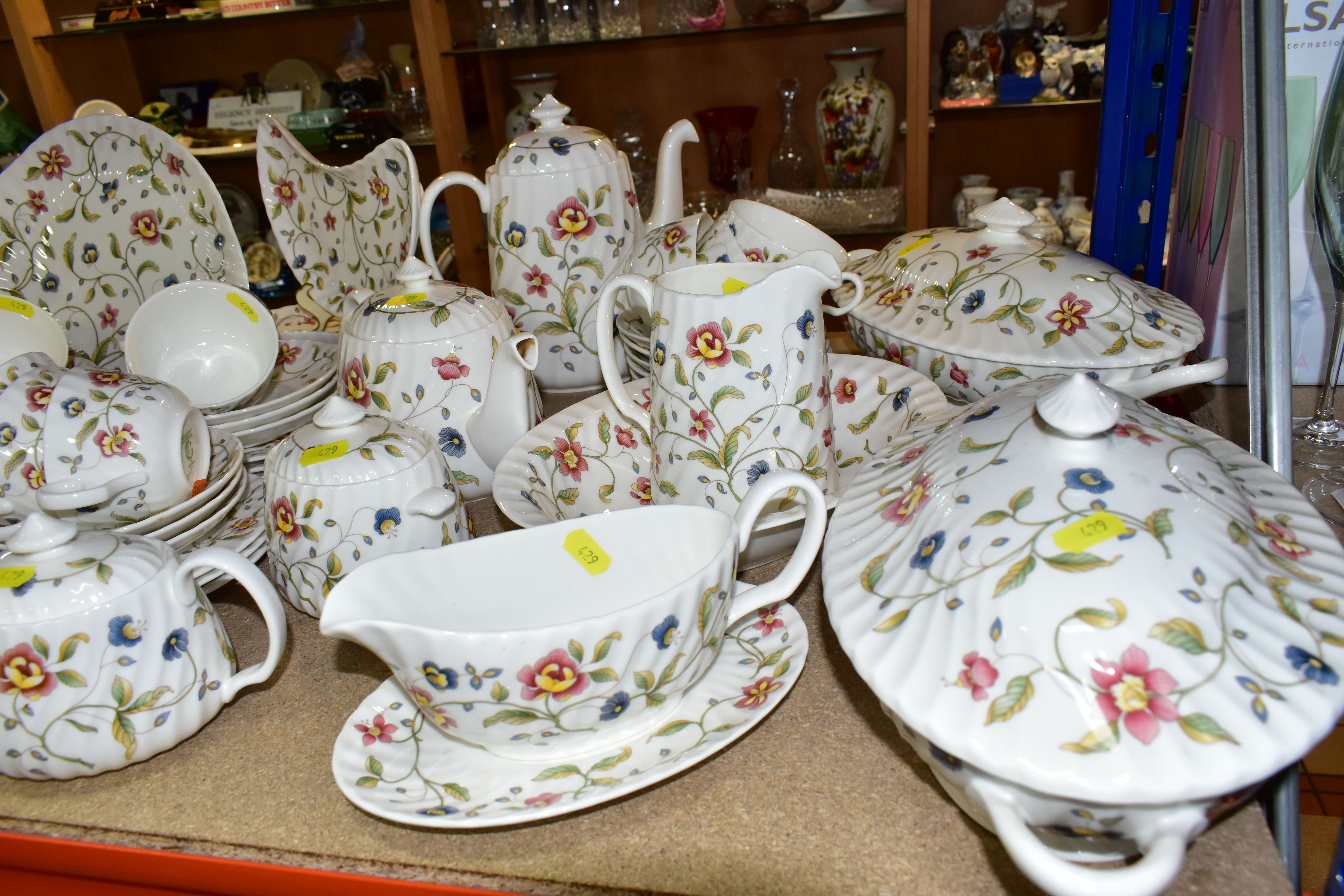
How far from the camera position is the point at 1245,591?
0.42m

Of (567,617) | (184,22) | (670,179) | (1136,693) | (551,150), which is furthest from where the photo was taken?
(184,22)

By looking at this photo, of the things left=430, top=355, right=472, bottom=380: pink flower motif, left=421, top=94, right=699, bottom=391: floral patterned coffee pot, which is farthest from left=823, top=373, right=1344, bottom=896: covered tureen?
left=421, top=94, right=699, bottom=391: floral patterned coffee pot

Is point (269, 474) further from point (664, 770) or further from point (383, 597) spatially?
point (664, 770)

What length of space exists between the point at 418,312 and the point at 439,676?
1.40ft

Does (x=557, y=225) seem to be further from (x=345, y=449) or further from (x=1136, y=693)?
(x=1136, y=693)

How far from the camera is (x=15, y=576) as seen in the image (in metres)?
0.54

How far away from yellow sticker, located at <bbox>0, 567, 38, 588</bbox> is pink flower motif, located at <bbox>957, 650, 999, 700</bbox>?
0.53 metres

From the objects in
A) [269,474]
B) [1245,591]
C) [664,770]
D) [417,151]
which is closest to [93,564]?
[269,474]

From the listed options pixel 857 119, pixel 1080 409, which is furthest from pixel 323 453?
pixel 857 119

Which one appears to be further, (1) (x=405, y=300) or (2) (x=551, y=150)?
(2) (x=551, y=150)

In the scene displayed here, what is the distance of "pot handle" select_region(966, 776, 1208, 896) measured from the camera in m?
0.36

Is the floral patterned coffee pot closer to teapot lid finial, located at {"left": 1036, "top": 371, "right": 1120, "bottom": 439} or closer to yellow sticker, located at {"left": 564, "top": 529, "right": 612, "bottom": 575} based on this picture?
yellow sticker, located at {"left": 564, "top": 529, "right": 612, "bottom": 575}

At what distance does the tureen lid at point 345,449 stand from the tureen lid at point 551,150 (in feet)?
1.25

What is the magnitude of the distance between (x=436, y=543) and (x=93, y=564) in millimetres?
216
